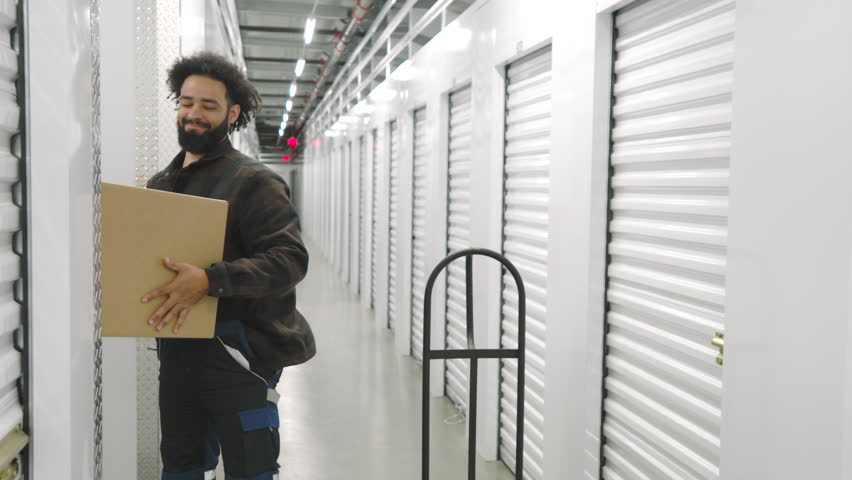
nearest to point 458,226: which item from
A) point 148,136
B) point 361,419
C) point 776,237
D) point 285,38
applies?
point 361,419

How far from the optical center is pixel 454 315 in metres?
5.60

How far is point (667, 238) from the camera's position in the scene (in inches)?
102

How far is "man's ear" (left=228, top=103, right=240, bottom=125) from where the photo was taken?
270 cm

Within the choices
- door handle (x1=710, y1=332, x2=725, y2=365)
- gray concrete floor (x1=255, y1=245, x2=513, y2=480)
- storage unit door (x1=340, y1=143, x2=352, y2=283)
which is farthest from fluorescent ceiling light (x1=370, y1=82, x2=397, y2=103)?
door handle (x1=710, y1=332, x2=725, y2=365)

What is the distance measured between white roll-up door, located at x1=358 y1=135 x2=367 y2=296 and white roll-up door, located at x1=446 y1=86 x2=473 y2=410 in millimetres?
4579

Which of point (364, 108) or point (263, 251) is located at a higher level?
point (364, 108)

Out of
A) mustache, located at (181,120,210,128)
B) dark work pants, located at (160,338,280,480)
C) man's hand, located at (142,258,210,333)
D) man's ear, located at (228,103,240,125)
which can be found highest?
man's ear, located at (228,103,240,125)

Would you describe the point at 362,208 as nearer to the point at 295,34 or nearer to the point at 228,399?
the point at 295,34

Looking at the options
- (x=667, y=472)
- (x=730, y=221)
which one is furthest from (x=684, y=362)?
(x=730, y=221)

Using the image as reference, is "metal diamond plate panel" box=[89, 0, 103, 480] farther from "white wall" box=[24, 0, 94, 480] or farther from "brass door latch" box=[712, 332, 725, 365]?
"brass door latch" box=[712, 332, 725, 365]

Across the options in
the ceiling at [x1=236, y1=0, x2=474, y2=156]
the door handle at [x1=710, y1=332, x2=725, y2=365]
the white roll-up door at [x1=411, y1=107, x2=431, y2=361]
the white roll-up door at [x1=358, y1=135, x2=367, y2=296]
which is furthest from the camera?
the white roll-up door at [x1=358, y1=135, x2=367, y2=296]

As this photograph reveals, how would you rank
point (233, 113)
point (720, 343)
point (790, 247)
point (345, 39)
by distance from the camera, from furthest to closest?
point (345, 39) < point (233, 113) < point (720, 343) < point (790, 247)

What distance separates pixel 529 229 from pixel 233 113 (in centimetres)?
191

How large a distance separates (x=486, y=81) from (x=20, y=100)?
3.53 m
